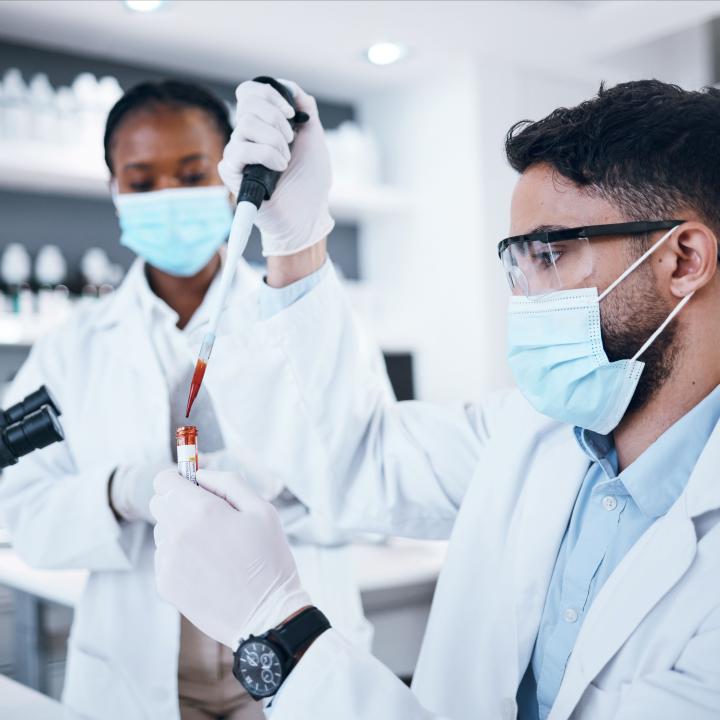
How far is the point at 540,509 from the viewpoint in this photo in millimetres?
1236

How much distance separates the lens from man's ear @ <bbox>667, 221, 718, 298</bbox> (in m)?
1.07

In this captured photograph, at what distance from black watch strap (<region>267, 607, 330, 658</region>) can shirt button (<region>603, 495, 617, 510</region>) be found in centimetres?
46

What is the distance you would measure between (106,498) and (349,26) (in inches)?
38.3

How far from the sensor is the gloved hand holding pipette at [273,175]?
1.03m

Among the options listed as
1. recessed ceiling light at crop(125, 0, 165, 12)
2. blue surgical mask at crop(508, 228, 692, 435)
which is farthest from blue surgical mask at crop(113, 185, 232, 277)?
blue surgical mask at crop(508, 228, 692, 435)

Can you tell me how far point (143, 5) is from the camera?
1.38 metres

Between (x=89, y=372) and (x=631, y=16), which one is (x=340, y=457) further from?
(x=631, y=16)

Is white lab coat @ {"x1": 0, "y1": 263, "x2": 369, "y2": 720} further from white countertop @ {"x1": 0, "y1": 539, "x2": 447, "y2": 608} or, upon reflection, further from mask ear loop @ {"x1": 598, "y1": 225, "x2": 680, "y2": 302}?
mask ear loop @ {"x1": 598, "y1": 225, "x2": 680, "y2": 302}

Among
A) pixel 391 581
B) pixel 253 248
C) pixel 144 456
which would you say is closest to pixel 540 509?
pixel 144 456

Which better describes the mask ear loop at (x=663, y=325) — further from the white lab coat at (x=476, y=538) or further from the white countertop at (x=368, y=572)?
the white countertop at (x=368, y=572)

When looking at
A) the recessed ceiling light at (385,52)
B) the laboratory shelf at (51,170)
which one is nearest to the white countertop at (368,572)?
the recessed ceiling light at (385,52)

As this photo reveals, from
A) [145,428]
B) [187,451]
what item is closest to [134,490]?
[145,428]

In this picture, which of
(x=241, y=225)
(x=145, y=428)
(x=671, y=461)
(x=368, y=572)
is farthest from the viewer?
(x=368, y=572)

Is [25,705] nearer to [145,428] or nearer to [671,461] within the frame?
[145,428]
